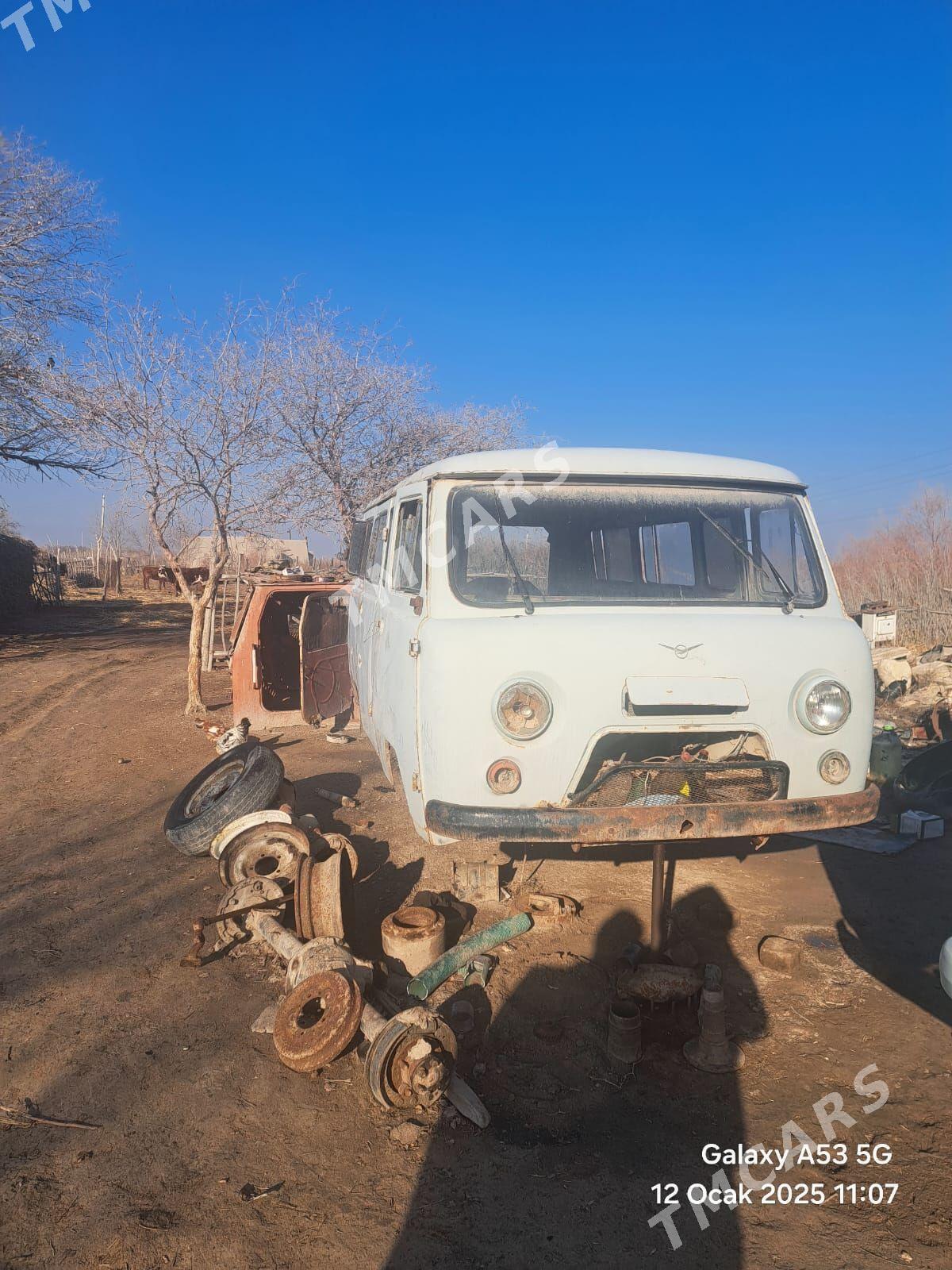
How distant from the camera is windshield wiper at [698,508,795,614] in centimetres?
408

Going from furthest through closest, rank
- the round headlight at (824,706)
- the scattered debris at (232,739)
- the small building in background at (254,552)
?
1. the small building in background at (254,552)
2. the scattered debris at (232,739)
3. the round headlight at (824,706)

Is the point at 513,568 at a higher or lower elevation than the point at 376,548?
lower

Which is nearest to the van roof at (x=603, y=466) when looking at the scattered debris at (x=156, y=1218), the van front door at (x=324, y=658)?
the scattered debris at (x=156, y=1218)

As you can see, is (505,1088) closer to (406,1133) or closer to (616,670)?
(406,1133)

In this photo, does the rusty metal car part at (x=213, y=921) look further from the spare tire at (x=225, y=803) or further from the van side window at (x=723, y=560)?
the van side window at (x=723, y=560)

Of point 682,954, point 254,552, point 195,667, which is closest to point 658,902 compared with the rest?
point 682,954

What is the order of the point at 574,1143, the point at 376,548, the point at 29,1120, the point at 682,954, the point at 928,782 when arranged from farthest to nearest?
the point at 928,782
the point at 376,548
the point at 682,954
the point at 29,1120
the point at 574,1143

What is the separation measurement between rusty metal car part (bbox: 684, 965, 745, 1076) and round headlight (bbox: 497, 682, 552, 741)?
1.26m

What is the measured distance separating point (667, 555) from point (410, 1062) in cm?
300

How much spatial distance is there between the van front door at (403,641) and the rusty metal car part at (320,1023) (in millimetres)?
798

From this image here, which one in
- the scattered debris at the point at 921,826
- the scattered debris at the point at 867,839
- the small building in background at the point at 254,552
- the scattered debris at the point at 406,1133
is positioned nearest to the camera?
the scattered debris at the point at 406,1133

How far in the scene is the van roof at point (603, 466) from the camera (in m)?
3.94

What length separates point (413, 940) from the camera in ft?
12.4

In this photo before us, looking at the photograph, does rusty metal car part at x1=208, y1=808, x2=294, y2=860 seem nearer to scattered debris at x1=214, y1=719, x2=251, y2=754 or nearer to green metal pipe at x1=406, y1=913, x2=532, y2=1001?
green metal pipe at x1=406, y1=913, x2=532, y2=1001
